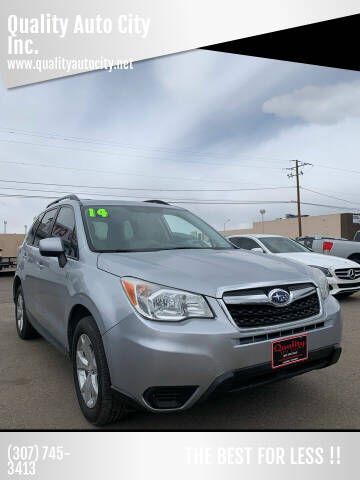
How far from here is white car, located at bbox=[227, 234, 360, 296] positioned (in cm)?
796

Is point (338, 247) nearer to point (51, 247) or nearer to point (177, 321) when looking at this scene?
point (51, 247)

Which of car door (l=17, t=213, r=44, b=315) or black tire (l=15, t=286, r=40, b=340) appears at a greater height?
car door (l=17, t=213, r=44, b=315)

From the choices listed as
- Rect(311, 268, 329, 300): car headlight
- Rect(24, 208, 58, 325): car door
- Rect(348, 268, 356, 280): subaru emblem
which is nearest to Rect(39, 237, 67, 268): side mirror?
Rect(24, 208, 58, 325): car door

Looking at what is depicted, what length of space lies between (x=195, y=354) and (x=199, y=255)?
3.34ft

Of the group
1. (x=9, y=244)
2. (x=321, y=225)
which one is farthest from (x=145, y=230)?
(x=321, y=225)

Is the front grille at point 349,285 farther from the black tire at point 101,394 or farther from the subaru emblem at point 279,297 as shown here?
the black tire at point 101,394

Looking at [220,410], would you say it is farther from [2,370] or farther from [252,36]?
[252,36]

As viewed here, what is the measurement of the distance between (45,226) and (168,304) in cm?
272

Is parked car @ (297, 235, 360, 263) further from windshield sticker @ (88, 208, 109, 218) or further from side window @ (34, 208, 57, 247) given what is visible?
windshield sticker @ (88, 208, 109, 218)

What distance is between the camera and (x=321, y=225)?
166ft

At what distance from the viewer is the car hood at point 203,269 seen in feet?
8.25

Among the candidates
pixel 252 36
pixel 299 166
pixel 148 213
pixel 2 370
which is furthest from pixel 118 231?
pixel 299 166

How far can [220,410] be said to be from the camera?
3.02 meters

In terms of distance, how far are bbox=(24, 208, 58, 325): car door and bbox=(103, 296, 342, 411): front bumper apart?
1.83 meters
